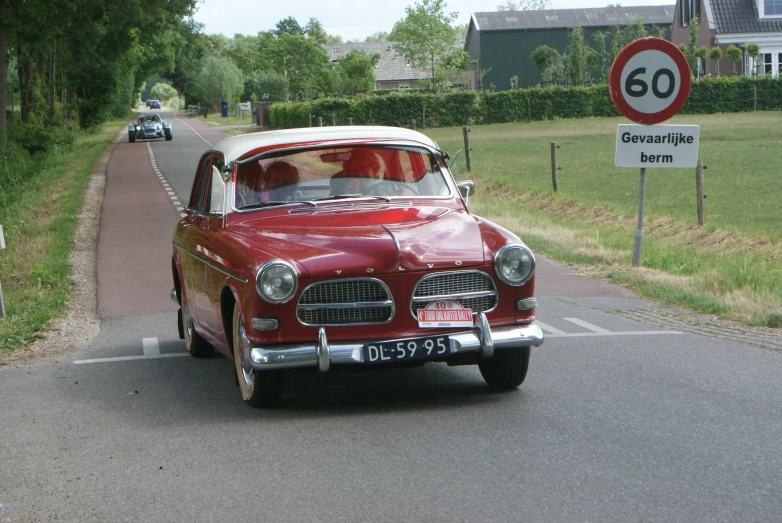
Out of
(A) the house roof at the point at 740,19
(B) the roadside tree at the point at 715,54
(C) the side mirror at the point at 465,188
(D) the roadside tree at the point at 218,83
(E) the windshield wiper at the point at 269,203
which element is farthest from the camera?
(D) the roadside tree at the point at 218,83

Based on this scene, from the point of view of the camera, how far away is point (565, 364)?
7.70 metres

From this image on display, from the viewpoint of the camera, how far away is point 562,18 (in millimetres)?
94938

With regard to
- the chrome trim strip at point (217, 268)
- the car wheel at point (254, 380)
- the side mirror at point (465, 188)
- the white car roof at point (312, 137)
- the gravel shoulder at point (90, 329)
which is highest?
the white car roof at point (312, 137)

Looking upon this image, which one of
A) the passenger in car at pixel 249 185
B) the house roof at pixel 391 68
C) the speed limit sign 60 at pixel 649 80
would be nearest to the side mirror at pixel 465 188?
the passenger in car at pixel 249 185

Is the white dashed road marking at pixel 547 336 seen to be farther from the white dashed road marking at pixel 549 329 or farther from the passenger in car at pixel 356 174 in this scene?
the passenger in car at pixel 356 174

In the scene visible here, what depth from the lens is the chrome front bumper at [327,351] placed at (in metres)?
6.01

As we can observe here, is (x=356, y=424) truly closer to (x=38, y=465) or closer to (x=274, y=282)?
(x=274, y=282)

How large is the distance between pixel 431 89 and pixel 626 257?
2611 inches

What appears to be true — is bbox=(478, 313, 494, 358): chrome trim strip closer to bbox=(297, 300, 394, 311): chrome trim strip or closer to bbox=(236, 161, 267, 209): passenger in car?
bbox=(297, 300, 394, 311): chrome trim strip

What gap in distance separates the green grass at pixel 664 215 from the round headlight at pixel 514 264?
3914 millimetres

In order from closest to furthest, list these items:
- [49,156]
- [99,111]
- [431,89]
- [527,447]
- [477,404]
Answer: [527,447], [477,404], [49,156], [99,111], [431,89]

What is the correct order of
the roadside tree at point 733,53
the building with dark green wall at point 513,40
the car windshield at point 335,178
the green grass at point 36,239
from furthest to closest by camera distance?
1. the building with dark green wall at point 513,40
2. the roadside tree at point 733,53
3. the green grass at point 36,239
4. the car windshield at point 335,178

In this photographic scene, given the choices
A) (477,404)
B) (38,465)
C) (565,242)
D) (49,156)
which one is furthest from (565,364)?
(49,156)

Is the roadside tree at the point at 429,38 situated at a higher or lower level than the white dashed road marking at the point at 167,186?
higher
